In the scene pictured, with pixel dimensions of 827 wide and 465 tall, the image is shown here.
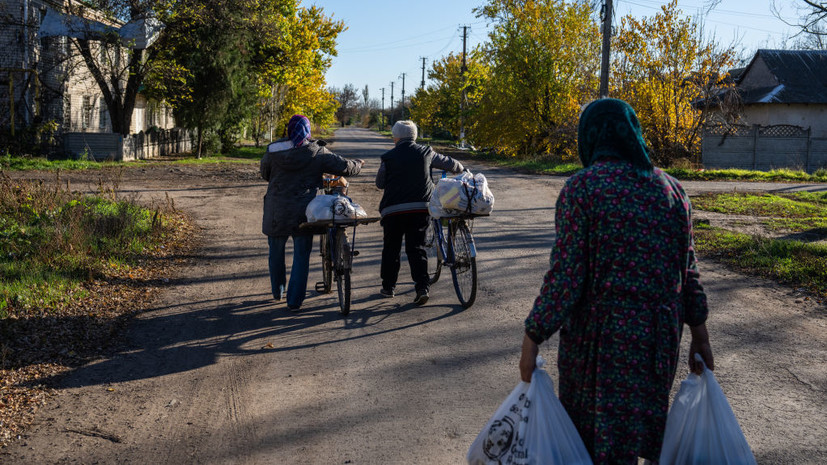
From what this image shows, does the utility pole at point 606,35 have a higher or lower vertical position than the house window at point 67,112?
higher

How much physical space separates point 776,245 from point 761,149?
2045 cm

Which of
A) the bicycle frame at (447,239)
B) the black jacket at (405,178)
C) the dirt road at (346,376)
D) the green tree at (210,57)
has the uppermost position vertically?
the green tree at (210,57)

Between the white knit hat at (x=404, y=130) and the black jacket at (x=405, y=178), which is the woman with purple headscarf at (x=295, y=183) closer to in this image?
the black jacket at (x=405, y=178)

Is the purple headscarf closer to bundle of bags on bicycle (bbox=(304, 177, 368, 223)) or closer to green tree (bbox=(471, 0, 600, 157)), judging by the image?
bundle of bags on bicycle (bbox=(304, 177, 368, 223))

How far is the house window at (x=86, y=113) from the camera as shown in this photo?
2829 cm

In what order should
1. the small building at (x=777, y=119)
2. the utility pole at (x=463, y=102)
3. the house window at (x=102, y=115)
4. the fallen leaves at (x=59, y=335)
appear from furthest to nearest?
the utility pole at (x=463, y=102) < the house window at (x=102, y=115) < the small building at (x=777, y=119) < the fallen leaves at (x=59, y=335)

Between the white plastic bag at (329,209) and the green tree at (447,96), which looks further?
the green tree at (447,96)

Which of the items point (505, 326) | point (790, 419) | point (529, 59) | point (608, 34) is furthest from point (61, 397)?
point (529, 59)

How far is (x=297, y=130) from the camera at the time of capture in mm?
7023

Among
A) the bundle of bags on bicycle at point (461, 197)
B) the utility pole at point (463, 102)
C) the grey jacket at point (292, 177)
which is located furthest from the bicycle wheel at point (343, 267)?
the utility pole at point (463, 102)

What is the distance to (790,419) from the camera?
449 centimetres

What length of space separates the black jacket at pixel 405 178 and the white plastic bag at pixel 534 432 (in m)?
4.60

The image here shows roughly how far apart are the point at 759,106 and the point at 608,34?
18447mm

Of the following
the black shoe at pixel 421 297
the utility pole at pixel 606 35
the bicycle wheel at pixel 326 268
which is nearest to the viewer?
the black shoe at pixel 421 297
